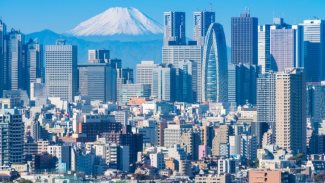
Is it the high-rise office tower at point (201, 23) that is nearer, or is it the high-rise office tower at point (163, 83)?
the high-rise office tower at point (163, 83)

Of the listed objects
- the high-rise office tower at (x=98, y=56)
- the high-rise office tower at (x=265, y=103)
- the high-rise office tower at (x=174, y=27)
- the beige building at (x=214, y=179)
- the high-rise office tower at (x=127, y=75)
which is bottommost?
the beige building at (x=214, y=179)

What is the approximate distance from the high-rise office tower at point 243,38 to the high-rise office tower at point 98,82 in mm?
7380

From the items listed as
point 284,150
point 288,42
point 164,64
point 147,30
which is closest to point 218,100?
point 164,64

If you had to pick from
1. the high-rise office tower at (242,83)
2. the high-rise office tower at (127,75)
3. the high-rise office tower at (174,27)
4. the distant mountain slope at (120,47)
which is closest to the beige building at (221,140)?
the high-rise office tower at (242,83)

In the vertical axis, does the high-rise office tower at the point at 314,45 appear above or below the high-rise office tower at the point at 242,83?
above

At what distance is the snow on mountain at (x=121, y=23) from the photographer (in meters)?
88.0

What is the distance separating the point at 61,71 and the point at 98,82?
3346 millimetres

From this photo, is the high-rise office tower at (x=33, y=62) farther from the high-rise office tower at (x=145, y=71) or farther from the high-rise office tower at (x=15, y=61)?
the high-rise office tower at (x=145, y=71)

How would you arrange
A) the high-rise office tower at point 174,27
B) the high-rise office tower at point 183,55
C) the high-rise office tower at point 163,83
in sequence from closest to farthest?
the high-rise office tower at point 163,83 < the high-rise office tower at point 183,55 < the high-rise office tower at point 174,27

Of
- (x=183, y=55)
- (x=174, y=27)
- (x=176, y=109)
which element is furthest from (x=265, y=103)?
(x=174, y=27)

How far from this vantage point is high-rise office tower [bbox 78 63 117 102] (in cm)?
6719

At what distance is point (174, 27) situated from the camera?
265ft

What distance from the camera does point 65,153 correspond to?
37.5 meters

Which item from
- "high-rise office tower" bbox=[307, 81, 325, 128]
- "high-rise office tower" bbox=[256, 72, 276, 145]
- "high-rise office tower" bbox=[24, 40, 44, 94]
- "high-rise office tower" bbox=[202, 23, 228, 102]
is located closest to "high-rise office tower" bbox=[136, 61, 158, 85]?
"high-rise office tower" bbox=[202, 23, 228, 102]
